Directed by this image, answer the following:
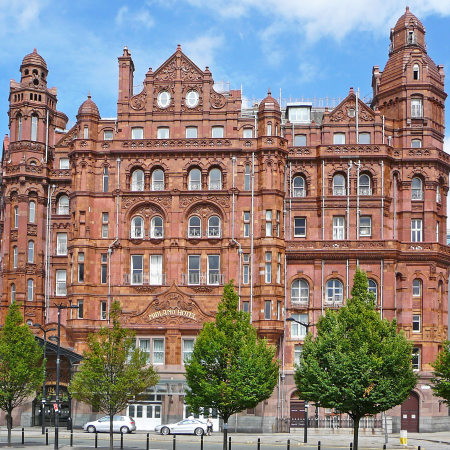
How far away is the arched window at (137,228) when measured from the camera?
70.8 meters

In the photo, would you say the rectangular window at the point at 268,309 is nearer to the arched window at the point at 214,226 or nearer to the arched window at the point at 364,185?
the arched window at the point at 214,226

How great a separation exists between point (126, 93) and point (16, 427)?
31.3 m

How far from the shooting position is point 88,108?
7231 cm

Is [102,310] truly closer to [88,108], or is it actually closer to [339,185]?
[88,108]

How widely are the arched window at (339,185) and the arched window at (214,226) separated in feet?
36.7

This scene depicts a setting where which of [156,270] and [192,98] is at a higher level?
[192,98]

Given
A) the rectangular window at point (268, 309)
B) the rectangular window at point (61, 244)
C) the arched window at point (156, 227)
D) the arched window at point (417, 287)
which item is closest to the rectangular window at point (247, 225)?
the rectangular window at point (268, 309)

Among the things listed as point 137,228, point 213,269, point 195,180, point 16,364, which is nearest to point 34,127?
point 137,228

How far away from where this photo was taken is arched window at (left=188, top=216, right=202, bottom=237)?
7038cm

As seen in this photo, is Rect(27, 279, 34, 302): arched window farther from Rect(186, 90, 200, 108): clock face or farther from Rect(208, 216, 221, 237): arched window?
Rect(186, 90, 200, 108): clock face

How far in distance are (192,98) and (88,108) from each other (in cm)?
951

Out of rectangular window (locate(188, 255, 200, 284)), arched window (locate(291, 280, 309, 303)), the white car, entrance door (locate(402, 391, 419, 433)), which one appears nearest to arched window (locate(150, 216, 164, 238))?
rectangular window (locate(188, 255, 200, 284))

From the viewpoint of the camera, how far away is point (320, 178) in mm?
72312

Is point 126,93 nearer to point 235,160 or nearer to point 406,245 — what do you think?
point 235,160
